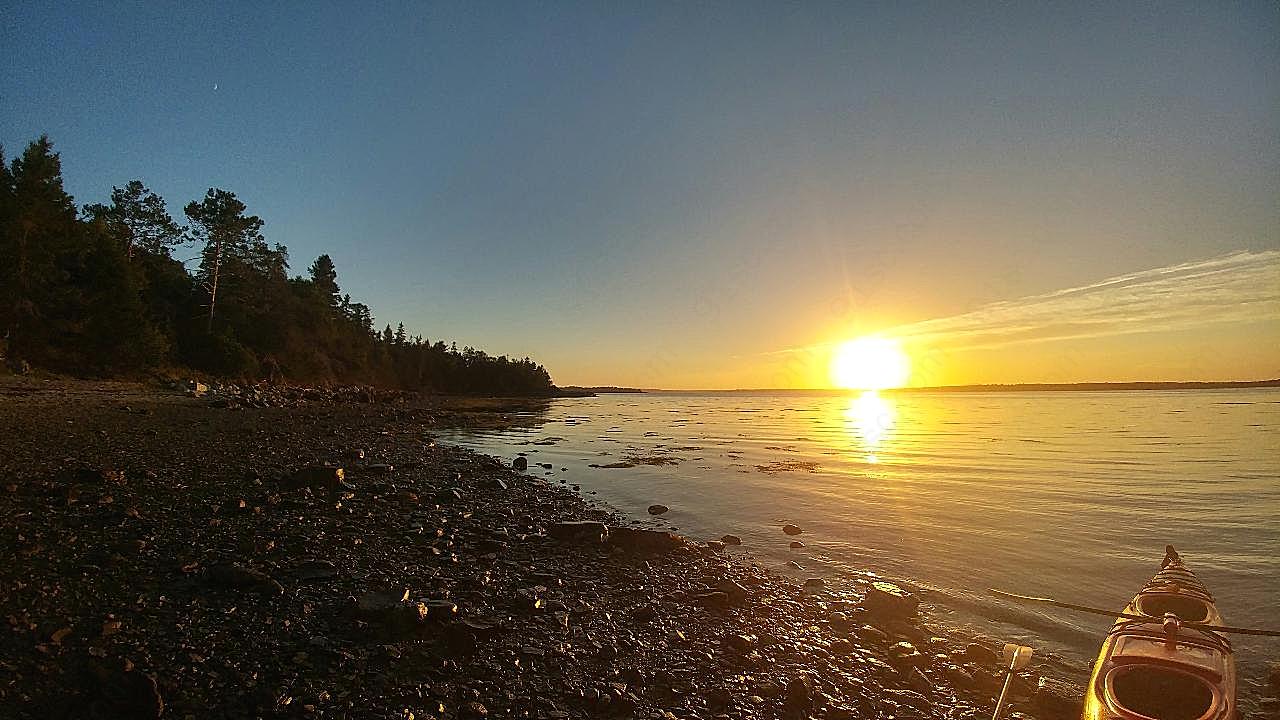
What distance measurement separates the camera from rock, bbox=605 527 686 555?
1088 centimetres

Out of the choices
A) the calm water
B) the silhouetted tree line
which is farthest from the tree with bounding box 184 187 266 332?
the calm water

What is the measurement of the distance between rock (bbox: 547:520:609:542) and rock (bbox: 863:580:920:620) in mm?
5297

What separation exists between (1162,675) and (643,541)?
7877 millimetres

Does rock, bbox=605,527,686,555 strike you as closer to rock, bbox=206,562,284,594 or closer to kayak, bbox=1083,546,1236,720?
rock, bbox=206,562,284,594

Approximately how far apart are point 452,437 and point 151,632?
89.4 ft

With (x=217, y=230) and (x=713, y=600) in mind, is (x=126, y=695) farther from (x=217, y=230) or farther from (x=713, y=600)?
(x=217, y=230)

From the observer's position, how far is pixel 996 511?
17016mm

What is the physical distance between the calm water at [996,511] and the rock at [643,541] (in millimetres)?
2223

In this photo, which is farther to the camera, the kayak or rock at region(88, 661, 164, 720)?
the kayak

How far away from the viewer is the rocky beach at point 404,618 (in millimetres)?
4914

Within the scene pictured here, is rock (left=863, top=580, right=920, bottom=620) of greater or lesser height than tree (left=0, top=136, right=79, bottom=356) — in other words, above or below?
below

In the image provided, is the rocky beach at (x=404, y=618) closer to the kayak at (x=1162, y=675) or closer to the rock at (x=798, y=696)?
the rock at (x=798, y=696)

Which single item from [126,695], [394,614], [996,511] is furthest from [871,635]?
[996,511]

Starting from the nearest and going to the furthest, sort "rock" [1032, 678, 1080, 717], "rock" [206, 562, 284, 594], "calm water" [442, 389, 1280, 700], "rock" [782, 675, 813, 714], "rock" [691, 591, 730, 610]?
1. "rock" [782, 675, 813, 714]
2. "rock" [1032, 678, 1080, 717]
3. "rock" [206, 562, 284, 594]
4. "rock" [691, 591, 730, 610]
5. "calm water" [442, 389, 1280, 700]
